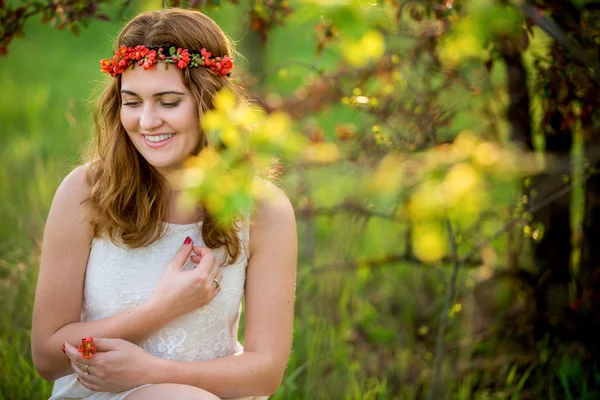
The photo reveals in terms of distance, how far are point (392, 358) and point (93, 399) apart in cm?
159

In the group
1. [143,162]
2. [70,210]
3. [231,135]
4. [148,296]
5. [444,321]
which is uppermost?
[231,135]

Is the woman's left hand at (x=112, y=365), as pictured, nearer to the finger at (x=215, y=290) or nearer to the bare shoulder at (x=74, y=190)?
the finger at (x=215, y=290)

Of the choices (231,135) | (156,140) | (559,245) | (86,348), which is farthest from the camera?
(559,245)

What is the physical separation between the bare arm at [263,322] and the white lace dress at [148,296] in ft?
0.27

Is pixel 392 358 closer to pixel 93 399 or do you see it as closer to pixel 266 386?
pixel 266 386

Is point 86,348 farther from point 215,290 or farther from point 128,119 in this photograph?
point 128,119

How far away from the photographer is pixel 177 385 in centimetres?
206

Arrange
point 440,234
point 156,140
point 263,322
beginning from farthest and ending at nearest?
1. point 440,234
2. point 263,322
3. point 156,140

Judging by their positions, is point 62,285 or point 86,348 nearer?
point 86,348

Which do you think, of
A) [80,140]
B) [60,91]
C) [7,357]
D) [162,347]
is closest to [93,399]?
[162,347]

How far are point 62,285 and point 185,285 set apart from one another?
1.28ft

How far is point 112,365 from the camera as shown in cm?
207

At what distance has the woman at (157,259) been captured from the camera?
7.01 ft

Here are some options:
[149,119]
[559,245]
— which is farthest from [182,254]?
[559,245]
